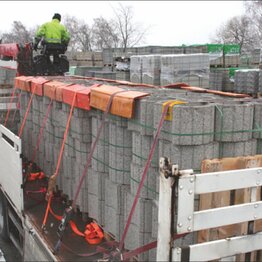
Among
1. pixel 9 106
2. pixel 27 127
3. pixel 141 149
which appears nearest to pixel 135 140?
pixel 141 149

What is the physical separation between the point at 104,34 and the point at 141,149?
160 feet

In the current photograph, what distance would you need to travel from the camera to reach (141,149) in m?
3.60

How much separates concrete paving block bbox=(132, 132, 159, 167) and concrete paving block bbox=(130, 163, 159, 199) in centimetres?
5

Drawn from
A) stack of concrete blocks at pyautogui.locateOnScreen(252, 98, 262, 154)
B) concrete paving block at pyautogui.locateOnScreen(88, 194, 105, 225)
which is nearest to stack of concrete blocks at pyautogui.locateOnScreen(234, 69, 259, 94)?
concrete paving block at pyautogui.locateOnScreen(88, 194, 105, 225)

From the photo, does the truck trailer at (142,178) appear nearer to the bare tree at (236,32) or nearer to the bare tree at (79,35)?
the bare tree at (236,32)

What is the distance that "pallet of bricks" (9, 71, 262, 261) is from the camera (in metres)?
3.10

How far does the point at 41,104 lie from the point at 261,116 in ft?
13.6

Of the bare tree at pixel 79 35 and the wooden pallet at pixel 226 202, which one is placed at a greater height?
the bare tree at pixel 79 35

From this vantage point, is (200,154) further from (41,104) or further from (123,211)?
(41,104)

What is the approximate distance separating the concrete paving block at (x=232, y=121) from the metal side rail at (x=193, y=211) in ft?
2.51

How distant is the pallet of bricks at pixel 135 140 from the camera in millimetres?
3102

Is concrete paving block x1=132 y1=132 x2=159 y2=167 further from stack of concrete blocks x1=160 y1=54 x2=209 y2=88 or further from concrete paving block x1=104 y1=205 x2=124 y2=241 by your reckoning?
stack of concrete blocks x1=160 y1=54 x2=209 y2=88

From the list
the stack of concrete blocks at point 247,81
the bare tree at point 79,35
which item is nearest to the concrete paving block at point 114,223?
the stack of concrete blocks at point 247,81

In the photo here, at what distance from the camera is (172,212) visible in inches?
88.0
